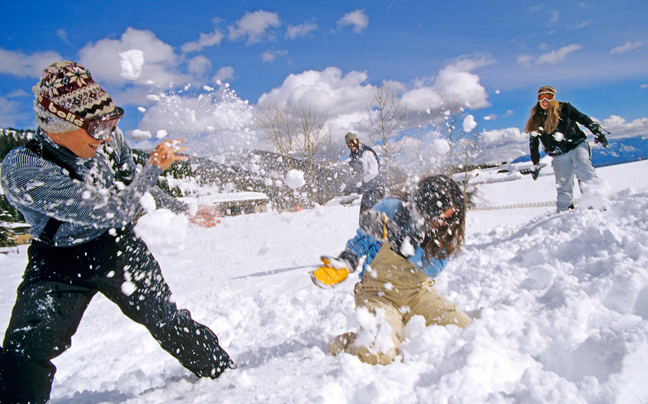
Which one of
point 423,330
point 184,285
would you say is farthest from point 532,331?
point 184,285

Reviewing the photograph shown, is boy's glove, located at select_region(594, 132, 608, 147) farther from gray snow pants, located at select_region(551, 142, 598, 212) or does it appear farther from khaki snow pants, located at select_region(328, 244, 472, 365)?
khaki snow pants, located at select_region(328, 244, 472, 365)

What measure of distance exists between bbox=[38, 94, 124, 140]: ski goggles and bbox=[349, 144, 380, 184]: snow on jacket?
3.62 meters

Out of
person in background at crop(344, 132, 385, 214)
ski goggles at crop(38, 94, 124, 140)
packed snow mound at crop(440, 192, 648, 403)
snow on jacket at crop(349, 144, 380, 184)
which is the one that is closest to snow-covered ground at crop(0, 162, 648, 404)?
packed snow mound at crop(440, 192, 648, 403)

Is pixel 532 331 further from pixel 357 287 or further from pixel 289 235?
pixel 289 235

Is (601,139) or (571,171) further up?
(601,139)

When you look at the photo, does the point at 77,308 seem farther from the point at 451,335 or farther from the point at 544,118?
the point at 544,118

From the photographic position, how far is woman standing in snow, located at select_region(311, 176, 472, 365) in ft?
7.07

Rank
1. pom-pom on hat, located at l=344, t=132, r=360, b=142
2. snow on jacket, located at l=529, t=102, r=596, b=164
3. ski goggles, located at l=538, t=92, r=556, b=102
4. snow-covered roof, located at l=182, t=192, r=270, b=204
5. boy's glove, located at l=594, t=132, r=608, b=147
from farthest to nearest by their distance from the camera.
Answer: snow-covered roof, located at l=182, t=192, r=270, b=204 < pom-pom on hat, located at l=344, t=132, r=360, b=142 < ski goggles, located at l=538, t=92, r=556, b=102 < snow on jacket, located at l=529, t=102, r=596, b=164 < boy's glove, located at l=594, t=132, r=608, b=147

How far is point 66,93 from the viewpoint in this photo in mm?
1503

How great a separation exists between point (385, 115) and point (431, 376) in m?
21.9

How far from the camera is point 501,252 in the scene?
13.4 ft

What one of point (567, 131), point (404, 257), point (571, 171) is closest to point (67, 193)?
point (404, 257)

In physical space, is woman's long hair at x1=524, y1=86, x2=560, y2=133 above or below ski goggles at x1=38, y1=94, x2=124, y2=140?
above

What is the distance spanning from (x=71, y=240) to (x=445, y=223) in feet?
7.04
